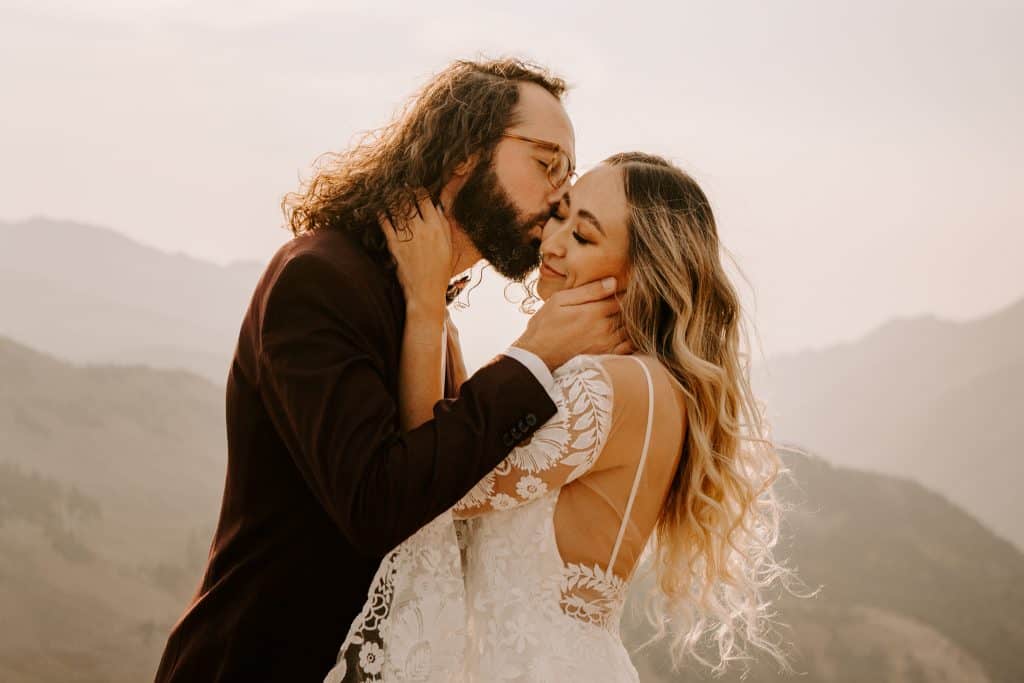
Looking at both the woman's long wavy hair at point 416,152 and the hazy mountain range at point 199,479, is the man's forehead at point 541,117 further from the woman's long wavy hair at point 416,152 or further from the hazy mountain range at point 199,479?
the hazy mountain range at point 199,479

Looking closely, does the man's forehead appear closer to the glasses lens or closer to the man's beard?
the glasses lens

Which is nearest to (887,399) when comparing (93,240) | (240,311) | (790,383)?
(790,383)

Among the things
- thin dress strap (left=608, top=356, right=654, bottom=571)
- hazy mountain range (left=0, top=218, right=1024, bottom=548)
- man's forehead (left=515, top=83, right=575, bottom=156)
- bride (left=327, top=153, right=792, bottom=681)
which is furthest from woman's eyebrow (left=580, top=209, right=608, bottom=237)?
hazy mountain range (left=0, top=218, right=1024, bottom=548)

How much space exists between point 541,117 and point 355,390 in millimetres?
1073

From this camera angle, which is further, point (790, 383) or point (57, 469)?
point (790, 383)

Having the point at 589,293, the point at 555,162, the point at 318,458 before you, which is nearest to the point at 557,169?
the point at 555,162

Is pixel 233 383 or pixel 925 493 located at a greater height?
pixel 233 383

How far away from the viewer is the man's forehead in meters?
2.46

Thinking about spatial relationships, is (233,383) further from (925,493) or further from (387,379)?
(925,493)

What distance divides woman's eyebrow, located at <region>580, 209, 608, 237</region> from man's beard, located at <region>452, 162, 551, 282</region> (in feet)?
0.51

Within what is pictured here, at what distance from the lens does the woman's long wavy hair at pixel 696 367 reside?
2238 millimetres

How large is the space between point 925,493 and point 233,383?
589 cm

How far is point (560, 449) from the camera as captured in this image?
6.41ft

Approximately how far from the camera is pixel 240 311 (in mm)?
6633
